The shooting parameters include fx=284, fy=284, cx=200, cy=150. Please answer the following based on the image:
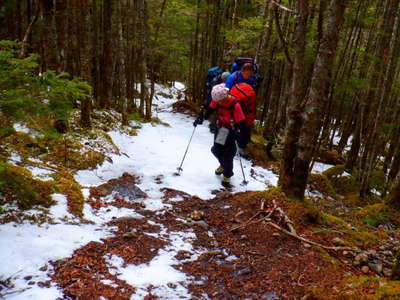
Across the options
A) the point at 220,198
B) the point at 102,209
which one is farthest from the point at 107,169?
the point at 220,198

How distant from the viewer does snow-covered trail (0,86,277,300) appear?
2740mm

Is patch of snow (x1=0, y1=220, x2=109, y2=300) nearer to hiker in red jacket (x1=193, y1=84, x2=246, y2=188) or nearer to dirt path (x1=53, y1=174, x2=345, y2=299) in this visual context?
dirt path (x1=53, y1=174, x2=345, y2=299)

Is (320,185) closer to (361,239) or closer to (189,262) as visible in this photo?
(361,239)

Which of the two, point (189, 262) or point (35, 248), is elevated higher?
point (35, 248)

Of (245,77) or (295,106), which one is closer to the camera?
(295,106)

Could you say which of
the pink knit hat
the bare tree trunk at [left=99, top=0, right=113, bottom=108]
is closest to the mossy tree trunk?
the pink knit hat

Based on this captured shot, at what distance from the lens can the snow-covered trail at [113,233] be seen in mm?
2740

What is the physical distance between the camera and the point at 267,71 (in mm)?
18391

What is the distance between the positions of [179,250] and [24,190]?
218cm

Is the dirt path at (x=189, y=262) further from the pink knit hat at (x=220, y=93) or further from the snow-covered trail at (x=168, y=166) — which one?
→ the pink knit hat at (x=220, y=93)

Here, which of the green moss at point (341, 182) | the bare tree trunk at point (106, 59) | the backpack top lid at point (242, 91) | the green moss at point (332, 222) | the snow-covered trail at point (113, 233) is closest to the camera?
the snow-covered trail at point (113, 233)

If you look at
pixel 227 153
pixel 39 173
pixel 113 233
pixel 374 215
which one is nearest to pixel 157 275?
pixel 113 233

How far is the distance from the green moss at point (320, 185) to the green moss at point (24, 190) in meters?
Answer: 8.12

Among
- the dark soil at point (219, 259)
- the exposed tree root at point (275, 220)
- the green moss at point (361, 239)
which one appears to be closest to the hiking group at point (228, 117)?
the dark soil at point (219, 259)
